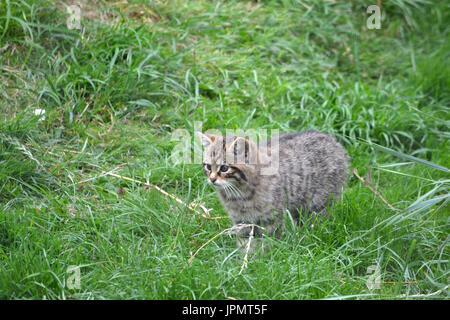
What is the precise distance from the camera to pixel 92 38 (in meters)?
5.89

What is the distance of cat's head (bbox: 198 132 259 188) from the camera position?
4258 mm

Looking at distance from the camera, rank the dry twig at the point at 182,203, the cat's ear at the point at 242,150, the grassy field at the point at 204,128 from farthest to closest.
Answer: the dry twig at the point at 182,203, the cat's ear at the point at 242,150, the grassy field at the point at 204,128

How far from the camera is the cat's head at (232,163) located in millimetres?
4258

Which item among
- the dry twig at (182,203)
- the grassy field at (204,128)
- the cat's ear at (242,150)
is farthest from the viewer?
the dry twig at (182,203)

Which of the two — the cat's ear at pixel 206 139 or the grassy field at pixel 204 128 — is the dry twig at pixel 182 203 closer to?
the grassy field at pixel 204 128

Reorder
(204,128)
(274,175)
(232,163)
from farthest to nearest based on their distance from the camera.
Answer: (204,128)
(274,175)
(232,163)

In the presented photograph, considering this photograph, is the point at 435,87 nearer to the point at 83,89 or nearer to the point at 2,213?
the point at 83,89

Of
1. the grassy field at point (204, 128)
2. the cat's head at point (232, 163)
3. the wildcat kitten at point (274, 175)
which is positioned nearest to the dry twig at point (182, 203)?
the grassy field at point (204, 128)

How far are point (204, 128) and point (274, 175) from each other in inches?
52.3

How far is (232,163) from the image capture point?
14.0 ft

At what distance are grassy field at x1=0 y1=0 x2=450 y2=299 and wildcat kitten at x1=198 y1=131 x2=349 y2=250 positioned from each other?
0.76 ft

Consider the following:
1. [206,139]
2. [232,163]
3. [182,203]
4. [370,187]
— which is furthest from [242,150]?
[370,187]

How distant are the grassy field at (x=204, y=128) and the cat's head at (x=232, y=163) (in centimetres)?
43

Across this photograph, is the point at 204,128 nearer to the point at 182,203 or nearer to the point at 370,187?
the point at 182,203
